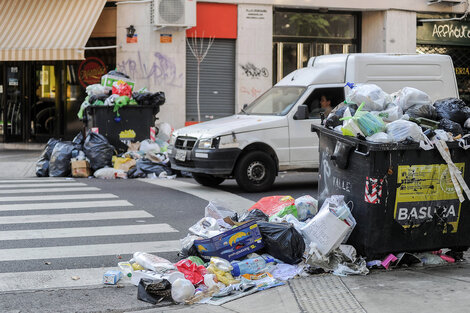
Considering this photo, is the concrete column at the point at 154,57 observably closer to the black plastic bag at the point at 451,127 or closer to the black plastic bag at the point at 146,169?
the black plastic bag at the point at 146,169

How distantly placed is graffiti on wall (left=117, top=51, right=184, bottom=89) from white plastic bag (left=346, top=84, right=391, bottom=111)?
12200 mm

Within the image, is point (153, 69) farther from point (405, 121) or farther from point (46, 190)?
point (405, 121)

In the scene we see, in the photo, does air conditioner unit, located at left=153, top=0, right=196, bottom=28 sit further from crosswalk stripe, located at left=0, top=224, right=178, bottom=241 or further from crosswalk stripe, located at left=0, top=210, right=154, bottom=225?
crosswalk stripe, located at left=0, top=224, right=178, bottom=241

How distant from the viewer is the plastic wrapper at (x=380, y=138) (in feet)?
20.8

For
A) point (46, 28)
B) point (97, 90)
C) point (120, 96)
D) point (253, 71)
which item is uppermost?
point (46, 28)

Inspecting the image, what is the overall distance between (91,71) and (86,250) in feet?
43.7

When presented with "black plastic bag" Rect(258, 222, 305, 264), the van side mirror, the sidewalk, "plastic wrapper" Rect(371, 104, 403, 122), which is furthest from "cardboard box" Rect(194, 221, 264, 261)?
the van side mirror

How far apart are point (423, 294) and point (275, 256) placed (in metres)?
1.44

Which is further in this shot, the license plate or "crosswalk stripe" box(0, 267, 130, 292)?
the license plate

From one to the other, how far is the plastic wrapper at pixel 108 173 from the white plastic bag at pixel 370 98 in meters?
7.81

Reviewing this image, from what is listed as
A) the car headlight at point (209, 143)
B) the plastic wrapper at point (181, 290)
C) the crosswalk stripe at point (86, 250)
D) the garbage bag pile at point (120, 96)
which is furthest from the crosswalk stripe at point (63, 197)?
the plastic wrapper at point (181, 290)

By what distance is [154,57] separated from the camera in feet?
61.8

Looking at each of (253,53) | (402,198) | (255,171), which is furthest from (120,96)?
(402,198)

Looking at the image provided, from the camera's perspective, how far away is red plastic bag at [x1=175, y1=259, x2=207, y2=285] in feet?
19.6
